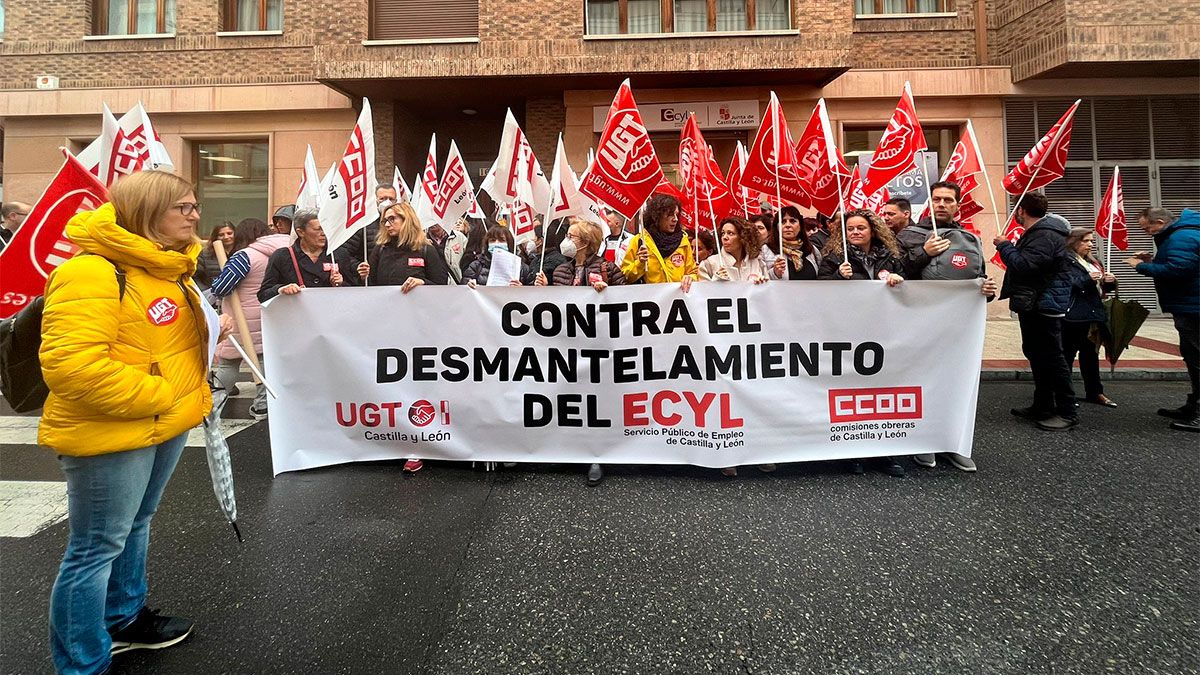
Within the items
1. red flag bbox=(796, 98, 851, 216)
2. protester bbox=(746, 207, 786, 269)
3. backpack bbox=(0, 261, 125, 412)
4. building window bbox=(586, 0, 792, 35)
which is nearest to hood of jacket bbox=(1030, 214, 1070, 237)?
red flag bbox=(796, 98, 851, 216)

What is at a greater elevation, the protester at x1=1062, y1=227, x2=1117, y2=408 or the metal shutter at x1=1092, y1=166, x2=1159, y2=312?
the metal shutter at x1=1092, y1=166, x2=1159, y2=312

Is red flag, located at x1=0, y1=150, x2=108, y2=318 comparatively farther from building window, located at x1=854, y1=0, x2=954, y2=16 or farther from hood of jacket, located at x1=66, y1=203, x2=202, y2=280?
building window, located at x1=854, y1=0, x2=954, y2=16

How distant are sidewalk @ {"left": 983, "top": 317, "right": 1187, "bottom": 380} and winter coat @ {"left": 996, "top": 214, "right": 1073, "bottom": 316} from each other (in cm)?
274

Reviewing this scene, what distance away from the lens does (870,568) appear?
293 centimetres

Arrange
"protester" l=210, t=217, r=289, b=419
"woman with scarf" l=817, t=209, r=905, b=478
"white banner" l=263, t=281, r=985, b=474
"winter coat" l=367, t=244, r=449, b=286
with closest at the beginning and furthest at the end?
"white banner" l=263, t=281, r=985, b=474
"woman with scarf" l=817, t=209, r=905, b=478
"winter coat" l=367, t=244, r=449, b=286
"protester" l=210, t=217, r=289, b=419

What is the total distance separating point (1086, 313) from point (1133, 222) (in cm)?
1114

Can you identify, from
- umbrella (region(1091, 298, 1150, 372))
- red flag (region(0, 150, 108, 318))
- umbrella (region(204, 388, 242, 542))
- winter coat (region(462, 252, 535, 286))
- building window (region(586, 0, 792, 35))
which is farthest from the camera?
building window (region(586, 0, 792, 35))

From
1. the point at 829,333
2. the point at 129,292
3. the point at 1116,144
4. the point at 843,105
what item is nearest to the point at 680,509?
the point at 829,333

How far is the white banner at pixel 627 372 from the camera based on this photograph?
4211mm

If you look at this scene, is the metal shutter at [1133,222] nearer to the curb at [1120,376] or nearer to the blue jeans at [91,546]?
the curb at [1120,376]

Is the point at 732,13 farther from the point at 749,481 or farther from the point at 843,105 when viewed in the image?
the point at 749,481

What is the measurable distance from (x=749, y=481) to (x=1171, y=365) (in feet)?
23.9

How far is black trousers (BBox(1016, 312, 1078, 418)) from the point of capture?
5227mm

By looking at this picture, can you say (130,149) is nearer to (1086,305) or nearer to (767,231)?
(767,231)
